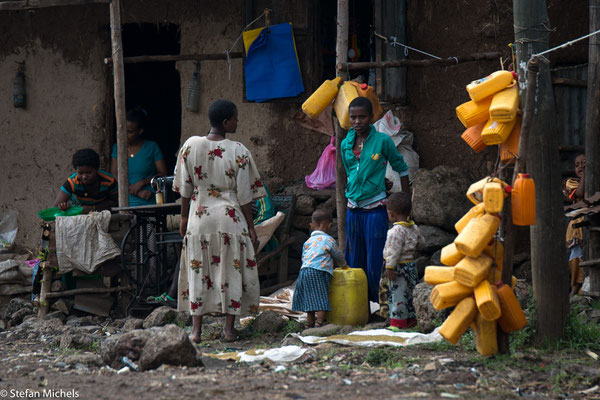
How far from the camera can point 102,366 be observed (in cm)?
513

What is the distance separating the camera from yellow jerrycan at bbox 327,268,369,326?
6.46m

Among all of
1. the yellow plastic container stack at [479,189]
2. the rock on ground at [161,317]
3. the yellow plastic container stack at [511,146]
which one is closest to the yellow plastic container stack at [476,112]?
the yellow plastic container stack at [511,146]

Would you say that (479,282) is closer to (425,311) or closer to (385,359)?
(385,359)

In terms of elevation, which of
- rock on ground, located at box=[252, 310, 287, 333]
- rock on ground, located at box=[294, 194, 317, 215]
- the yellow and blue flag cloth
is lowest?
rock on ground, located at box=[252, 310, 287, 333]

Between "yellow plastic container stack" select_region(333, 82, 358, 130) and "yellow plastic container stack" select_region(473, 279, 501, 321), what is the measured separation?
2677mm

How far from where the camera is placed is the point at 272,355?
16.7ft

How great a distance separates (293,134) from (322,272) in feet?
9.13

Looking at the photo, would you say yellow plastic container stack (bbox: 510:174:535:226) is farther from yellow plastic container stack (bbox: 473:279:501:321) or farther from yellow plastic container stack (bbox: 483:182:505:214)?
yellow plastic container stack (bbox: 473:279:501:321)

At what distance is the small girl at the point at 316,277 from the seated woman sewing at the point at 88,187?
2.52m

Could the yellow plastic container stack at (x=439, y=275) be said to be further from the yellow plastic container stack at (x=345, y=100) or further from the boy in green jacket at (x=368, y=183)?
the yellow plastic container stack at (x=345, y=100)

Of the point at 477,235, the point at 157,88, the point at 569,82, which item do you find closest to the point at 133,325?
the point at 477,235

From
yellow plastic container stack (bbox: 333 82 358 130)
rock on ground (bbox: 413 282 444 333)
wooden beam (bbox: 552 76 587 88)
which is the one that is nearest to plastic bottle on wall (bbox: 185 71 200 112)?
yellow plastic container stack (bbox: 333 82 358 130)

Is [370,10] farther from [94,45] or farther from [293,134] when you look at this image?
[94,45]

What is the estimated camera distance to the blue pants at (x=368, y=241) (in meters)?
6.65
